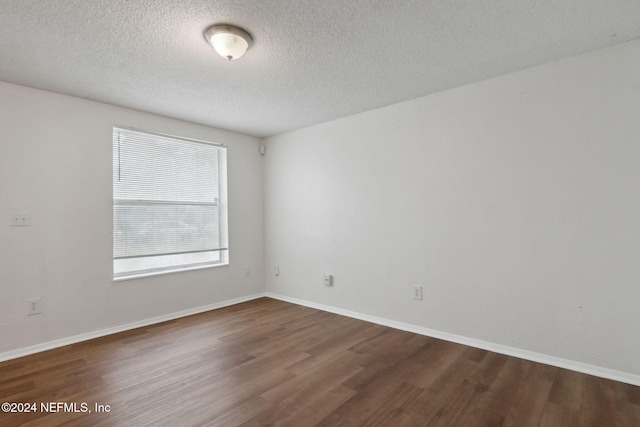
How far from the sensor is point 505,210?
274cm

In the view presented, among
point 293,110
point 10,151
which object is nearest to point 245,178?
point 293,110

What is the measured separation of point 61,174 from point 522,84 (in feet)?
14.0

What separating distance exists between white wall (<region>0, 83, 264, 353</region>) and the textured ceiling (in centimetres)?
29

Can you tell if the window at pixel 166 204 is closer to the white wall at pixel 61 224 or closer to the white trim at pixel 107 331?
the white wall at pixel 61 224

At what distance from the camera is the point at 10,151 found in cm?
277

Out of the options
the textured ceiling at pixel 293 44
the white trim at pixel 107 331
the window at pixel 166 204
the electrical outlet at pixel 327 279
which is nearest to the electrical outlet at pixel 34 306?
the white trim at pixel 107 331

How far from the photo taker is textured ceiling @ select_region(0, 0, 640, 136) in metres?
1.85

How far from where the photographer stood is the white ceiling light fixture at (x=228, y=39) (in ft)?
6.63

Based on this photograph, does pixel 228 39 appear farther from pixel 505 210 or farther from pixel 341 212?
pixel 505 210

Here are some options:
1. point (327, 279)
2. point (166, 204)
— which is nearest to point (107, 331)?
point (166, 204)

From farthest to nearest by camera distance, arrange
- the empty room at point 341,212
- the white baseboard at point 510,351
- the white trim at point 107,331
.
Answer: the white trim at point 107,331 < the white baseboard at point 510,351 < the empty room at point 341,212

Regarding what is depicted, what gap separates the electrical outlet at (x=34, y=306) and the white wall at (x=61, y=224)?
0.03m

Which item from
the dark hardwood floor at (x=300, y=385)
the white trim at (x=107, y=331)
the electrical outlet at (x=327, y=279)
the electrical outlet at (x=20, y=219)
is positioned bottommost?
the dark hardwood floor at (x=300, y=385)

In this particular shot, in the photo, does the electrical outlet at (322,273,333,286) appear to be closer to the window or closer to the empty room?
the empty room
